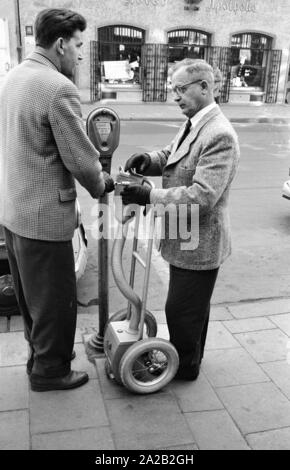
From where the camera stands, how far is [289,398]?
2844 mm

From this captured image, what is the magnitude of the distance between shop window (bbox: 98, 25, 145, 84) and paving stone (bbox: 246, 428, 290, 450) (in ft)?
60.0

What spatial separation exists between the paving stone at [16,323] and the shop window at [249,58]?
1907 cm

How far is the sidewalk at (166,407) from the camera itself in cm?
246

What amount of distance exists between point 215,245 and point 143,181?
52 centimetres

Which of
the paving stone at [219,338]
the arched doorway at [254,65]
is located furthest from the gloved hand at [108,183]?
the arched doorway at [254,65]

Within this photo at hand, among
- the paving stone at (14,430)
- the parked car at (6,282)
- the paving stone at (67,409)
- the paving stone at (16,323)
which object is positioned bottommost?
the paving stone at (16,323)

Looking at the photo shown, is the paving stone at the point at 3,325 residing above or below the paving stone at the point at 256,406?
below

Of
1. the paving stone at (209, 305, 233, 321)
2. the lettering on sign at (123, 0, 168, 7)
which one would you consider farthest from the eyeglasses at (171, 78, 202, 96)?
the lettering on sign at (123, 0, 168, 7)

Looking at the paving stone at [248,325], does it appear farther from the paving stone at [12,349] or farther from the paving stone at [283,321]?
the paving stone at [12,349]

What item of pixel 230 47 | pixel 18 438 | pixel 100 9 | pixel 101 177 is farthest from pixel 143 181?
pixel 230 47

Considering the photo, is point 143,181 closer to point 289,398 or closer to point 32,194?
point 32,194

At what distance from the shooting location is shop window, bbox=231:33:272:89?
66.7 feet

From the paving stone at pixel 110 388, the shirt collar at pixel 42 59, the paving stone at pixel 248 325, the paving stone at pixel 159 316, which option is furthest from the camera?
the paving stone at pixel 159 316
